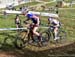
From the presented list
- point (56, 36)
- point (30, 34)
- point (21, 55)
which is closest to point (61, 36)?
point (56, 36)

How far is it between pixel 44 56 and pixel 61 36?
11.9 feet

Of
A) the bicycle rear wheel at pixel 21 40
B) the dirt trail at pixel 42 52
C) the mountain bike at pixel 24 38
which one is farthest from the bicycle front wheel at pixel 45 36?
the bicycle rear wheel at pixel 21 40

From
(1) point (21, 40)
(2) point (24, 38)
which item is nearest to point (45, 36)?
(2) point (24, 38)

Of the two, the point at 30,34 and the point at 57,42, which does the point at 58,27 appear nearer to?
the point at 57,42

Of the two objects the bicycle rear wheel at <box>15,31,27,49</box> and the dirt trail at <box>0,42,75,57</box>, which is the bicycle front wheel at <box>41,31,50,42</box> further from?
the bicycle rear wheel at <box>15,31,27,49</box>

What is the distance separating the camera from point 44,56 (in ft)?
41.4

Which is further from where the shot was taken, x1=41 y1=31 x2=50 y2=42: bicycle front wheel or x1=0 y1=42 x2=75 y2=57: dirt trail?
x1=41 y1=31 x2=50 y2=42: bicycle front wheel

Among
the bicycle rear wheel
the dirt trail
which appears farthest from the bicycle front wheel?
the bicycle rear wheel

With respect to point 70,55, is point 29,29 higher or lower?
higher

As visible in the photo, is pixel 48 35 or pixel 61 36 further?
pixel 61 36

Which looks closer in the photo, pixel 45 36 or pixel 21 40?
pixel 21 40

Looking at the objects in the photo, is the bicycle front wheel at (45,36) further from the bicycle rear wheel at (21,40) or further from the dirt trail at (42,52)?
the bicycle rear wheel at (21,40)

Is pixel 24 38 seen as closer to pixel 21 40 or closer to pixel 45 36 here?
pixel 21 40

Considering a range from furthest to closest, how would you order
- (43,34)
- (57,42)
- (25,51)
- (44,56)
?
(57,42)
(43,34)
(25,51)
(44,56)
